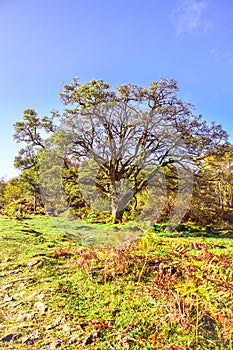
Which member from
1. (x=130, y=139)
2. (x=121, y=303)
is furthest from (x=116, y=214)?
(x=121, y=303)

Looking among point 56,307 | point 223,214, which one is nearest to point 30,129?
point 223,214

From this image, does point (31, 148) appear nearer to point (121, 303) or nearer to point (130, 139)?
point (130, 139)

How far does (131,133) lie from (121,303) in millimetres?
9804

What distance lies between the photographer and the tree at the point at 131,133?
11539mm

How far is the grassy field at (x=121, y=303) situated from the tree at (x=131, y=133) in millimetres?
8448

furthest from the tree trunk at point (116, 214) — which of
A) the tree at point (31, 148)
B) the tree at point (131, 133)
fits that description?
the tree at point (31, 148)

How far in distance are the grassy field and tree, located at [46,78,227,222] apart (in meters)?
8.45

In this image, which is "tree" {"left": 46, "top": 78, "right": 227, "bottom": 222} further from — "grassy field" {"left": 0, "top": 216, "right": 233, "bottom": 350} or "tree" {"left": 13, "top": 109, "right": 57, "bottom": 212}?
"grassy field" {"left": 0, "top": 216, "right": 233, "bottom": 350}

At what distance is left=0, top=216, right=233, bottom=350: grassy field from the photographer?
6.50 feet

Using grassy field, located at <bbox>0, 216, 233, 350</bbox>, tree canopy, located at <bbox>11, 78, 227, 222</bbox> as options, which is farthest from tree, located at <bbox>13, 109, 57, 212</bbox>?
grassy field, located at <bbox>0, 216, 233, 350</bbox>

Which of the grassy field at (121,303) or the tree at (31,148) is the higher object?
the tree at (31,148)

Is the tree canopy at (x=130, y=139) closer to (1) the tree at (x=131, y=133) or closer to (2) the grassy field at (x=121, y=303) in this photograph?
(1) the tree at (x=131, y=133)

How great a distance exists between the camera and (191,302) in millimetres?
2098

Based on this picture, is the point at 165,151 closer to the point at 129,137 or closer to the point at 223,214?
the point at 129,137
